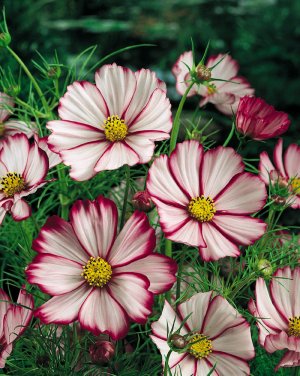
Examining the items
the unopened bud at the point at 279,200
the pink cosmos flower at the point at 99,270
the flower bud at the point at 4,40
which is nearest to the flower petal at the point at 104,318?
the pink cosmos flower at the point at 99,270

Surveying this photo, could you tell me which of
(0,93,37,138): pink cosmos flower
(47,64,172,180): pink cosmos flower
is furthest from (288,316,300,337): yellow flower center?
(0,93,37,138): pink cosmos flower

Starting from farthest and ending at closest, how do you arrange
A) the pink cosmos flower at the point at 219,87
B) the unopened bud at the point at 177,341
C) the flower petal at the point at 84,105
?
the pink cosmos flower at the point at 219,87, the flower petal at the point at 84,105, the unopened bud at the point at 177,341

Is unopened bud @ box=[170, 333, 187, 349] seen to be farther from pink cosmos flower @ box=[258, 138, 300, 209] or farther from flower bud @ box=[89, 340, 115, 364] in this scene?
pink cosmos flower @ box=[258, 138, 300, 209]

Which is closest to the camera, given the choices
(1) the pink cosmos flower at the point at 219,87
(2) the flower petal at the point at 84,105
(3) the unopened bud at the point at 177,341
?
(3) the unopened bud at the point at 177,341

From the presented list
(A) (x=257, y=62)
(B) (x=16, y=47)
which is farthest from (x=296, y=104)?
(B) (x=16, y=47)

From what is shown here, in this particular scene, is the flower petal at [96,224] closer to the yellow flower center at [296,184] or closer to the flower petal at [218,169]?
the flower petal at [218,169]

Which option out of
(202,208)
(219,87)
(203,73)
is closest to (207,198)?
(202,208)

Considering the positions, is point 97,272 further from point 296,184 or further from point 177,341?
point 296,184

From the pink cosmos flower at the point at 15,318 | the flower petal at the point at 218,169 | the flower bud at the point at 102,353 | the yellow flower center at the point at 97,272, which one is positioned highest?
the flower petal at the point at 218,169
